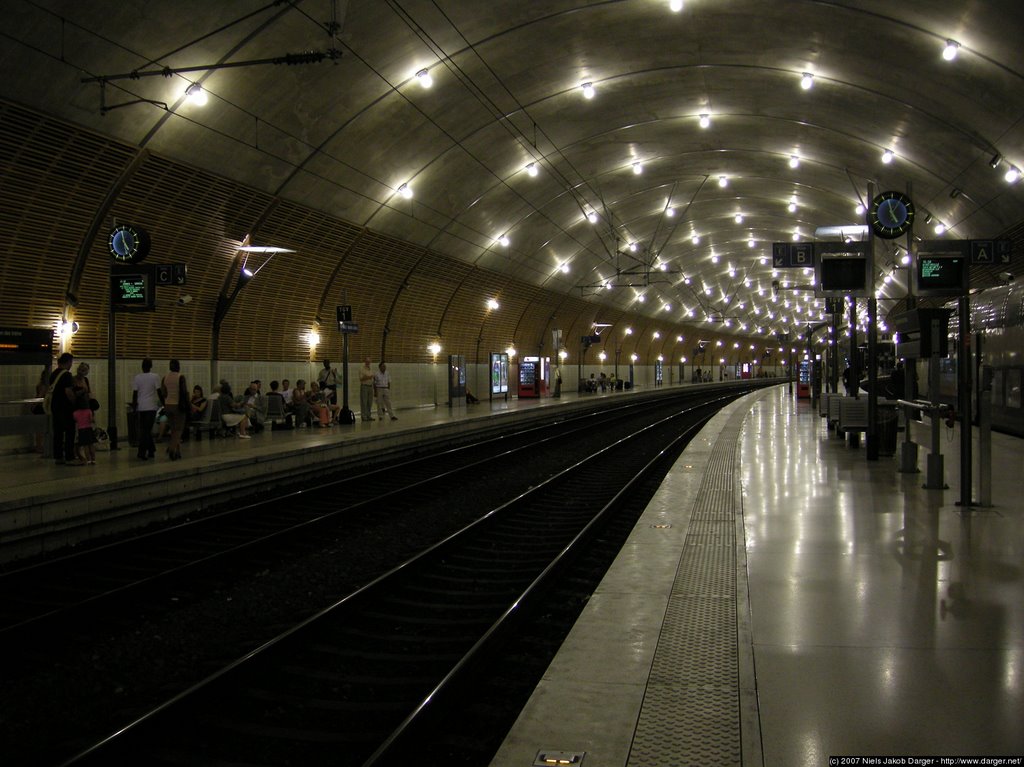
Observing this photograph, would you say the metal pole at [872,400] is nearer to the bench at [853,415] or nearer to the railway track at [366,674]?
the bench at [853,415]

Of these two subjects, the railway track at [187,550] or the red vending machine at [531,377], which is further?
the red vending machine at [531,377]

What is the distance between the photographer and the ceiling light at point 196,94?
52.2 feet

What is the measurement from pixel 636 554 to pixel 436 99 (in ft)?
53.2

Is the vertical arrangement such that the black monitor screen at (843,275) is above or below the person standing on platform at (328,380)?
above

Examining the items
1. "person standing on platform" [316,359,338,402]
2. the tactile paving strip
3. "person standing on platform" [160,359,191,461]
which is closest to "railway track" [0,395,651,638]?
"person standing on platform" [160,359,191,461]

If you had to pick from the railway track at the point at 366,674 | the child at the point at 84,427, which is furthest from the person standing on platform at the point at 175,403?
the railway track at the point at 366,674

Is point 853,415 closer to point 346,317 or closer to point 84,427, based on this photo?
point 346,317

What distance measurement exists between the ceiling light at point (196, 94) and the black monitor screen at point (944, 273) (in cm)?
1236

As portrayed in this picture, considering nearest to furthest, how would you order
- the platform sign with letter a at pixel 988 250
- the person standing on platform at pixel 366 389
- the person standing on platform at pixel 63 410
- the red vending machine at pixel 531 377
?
1. the platform sign with letter a at pixel 988 250
2. the person standing on platform at pixel 63 410
3. the person standing on platform at pixel 366 389
4. the red vending machine at pixel 531 377

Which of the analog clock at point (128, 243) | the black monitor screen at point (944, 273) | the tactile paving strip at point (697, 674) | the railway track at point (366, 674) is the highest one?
the analog clock at point (128, 243)

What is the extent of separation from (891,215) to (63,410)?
45.5 ft

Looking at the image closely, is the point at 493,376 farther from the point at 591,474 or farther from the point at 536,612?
the point at 536,612

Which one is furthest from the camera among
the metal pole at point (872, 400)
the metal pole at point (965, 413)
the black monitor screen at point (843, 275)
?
the black monitor screen at point (843, 275)

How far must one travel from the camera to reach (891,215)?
1560 cm
